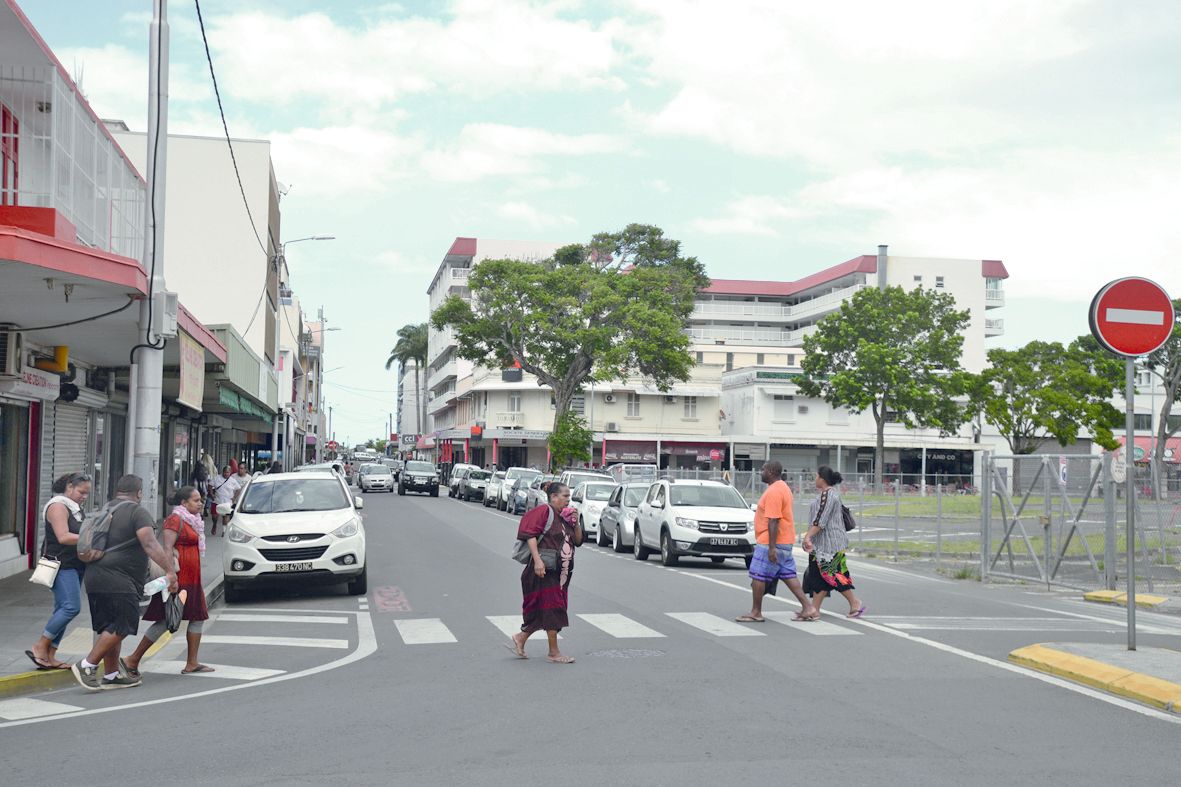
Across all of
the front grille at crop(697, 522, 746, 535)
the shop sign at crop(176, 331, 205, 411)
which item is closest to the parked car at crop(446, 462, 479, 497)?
the front grille at crop(697, 522, 746, 535)

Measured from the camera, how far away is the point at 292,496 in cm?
1719

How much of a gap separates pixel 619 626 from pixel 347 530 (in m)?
4.84

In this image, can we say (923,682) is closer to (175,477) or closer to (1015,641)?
(1015,641)

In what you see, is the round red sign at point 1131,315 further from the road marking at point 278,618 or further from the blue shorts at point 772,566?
the road marking at point 278,618

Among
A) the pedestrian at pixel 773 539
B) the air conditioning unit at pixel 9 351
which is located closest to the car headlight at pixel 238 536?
the air conditioning unit at pixel 9 351

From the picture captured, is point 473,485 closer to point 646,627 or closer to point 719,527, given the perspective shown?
point 719,527

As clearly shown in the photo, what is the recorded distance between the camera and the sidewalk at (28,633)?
9820 millimetres

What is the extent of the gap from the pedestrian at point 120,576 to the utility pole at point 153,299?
3.79 m

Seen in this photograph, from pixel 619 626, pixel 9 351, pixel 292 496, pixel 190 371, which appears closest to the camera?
pixel 619 626

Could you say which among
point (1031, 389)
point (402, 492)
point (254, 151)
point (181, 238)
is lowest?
point (402, 492)

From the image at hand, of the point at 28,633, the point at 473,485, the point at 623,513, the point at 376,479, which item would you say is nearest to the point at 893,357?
the point at 473,485

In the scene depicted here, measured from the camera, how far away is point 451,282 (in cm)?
9788

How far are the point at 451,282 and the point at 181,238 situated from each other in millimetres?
48044

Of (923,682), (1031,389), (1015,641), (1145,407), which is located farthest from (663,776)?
(1145,407)
